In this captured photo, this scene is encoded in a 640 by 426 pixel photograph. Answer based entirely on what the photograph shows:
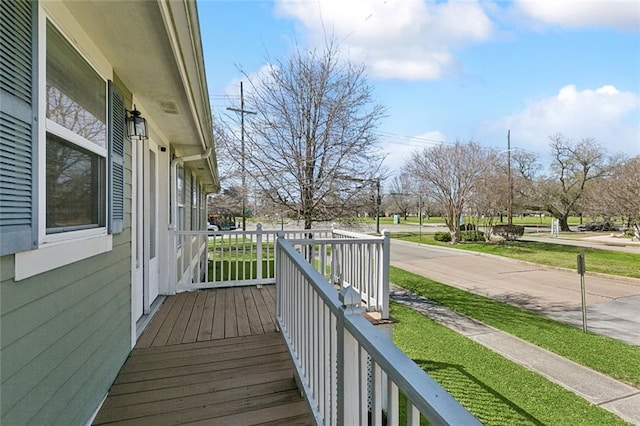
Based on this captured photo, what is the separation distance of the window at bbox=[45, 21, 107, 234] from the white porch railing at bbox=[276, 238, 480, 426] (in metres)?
1.34

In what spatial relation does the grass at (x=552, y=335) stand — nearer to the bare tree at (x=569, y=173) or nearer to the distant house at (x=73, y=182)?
the distant house at (x=73, y=182)

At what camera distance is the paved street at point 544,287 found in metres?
6.34

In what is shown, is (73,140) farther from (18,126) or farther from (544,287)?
(544,287)

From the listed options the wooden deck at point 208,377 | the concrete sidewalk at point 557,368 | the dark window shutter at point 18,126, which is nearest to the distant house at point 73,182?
the dark window shutter at point 18,126

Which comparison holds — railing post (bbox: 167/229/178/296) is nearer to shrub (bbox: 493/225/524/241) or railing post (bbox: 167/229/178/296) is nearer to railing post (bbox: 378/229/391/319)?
railing post (bbox: 378/229/391/319)

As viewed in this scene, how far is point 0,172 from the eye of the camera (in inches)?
47.2

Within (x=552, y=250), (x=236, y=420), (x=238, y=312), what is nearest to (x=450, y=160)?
(x=552, y=250)

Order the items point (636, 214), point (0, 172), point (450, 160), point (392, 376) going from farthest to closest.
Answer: point (450, 160) < point (636, 214) < point (0, 172) < point (392, 376)

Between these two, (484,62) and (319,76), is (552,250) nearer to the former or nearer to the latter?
(484,62)

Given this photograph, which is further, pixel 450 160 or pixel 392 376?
pixel 450 160

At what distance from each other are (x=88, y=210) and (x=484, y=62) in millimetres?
10390

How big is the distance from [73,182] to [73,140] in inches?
9.2

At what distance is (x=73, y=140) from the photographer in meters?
1.80

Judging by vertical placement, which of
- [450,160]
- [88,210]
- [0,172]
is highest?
[450,160]
